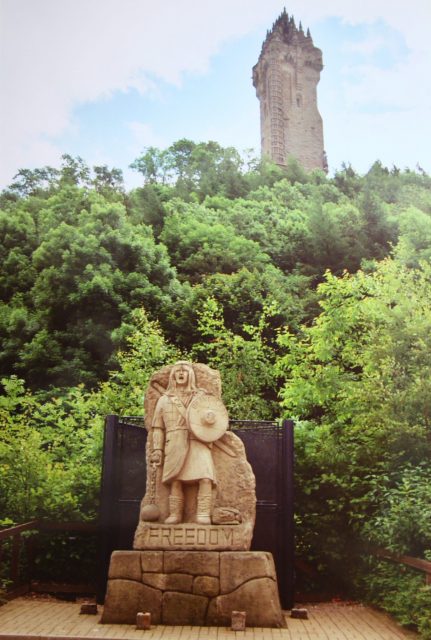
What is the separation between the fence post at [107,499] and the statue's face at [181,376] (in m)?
1.00

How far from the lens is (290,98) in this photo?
203ft

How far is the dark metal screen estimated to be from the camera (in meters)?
7.99

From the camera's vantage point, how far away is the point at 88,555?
8.80 m

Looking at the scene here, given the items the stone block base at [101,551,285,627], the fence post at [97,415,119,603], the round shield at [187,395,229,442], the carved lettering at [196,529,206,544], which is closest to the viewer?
the stone block base at [101,551,285,627]

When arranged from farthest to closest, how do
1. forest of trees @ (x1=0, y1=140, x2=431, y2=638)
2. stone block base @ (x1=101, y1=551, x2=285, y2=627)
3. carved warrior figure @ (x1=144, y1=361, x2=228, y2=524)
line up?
forest of trees @ (x1=0, y1=140, x2=431, y2=638) → carved warrior figure @ (x1=144, y1=361, x2=228, y2=524) → stone block base @ (x1=101, y1=551, x2=285, y2=627)

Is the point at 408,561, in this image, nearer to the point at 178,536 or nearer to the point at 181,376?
the point at 178,536

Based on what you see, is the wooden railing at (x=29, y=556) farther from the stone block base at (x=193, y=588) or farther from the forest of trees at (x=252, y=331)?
the stone block base at (x=193, y=588)

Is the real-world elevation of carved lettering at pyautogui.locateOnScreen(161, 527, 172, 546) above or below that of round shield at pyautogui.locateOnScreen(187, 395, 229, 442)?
below

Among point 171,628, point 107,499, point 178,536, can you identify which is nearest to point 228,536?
point 178,536

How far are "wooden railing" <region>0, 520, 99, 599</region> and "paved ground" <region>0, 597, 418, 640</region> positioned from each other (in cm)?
46

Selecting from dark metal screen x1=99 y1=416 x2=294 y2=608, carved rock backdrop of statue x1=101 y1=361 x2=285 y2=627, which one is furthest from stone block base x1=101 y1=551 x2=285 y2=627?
dark metal screen x1=99 y1=416 x2=294 y2=608

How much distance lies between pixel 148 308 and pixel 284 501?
13.7m

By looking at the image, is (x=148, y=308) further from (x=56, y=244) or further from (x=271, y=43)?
(x=271, y=43)

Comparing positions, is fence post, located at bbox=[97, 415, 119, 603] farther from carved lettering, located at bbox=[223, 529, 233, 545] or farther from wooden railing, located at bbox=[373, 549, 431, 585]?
wooden railing, located at bbox=[373, 549, 431, 585]
